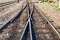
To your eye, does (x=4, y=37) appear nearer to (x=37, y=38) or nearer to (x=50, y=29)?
(x=37, y=38)

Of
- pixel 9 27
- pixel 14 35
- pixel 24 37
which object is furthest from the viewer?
pixel 9 27

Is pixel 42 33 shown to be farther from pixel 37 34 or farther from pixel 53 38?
pixel 53 38

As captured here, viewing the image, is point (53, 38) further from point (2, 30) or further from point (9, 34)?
point (2, 30)

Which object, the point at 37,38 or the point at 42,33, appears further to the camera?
the point at 42,33

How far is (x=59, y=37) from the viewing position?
8.30 m

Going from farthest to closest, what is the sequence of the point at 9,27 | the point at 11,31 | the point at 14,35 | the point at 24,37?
1. the point at 9,27
2. the point at 11,31
3. the point at 14,35
4. the point at 24,37

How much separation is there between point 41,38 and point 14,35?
1.41 metres

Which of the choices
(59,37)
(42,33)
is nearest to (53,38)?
(59,37)

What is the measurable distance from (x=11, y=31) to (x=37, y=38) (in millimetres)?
1924

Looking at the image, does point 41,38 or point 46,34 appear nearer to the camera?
point 41,38

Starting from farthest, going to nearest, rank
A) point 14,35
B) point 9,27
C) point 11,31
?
1. point 9,27
2. point 11,31
3. point 14,35

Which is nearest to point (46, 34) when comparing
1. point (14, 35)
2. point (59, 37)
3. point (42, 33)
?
point (42, 33)

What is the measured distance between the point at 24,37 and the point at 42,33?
4.16 ft

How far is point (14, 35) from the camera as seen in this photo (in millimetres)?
8719
